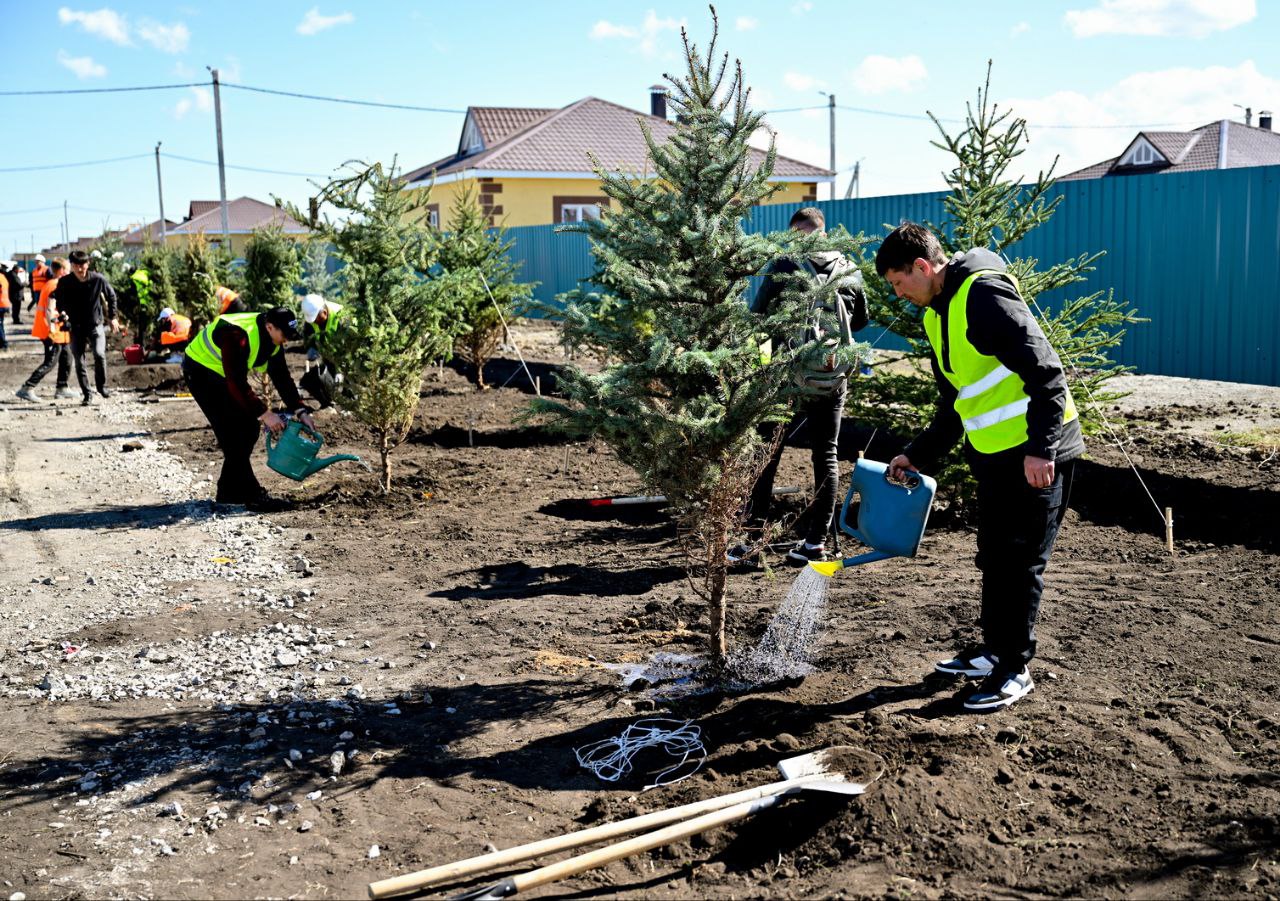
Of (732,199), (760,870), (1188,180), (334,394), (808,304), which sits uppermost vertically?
(1188,180)

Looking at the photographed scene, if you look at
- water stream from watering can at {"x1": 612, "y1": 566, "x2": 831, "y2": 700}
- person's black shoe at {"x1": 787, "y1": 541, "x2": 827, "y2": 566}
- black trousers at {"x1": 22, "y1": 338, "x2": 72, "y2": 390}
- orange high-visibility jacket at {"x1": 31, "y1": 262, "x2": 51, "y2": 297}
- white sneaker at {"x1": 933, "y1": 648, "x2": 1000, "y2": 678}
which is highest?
orange high-visibility jacket at {"x1": 31, "y1": 262, "x2": 51, "y2": 297}

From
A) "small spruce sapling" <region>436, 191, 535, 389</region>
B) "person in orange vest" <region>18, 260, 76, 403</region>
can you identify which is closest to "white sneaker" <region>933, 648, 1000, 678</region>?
"small spruce sapling" <region>436, 191, 535, 389</region>

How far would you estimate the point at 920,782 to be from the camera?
360cm

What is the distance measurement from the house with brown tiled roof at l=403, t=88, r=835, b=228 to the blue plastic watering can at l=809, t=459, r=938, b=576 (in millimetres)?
25034

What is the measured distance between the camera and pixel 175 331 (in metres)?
15.2

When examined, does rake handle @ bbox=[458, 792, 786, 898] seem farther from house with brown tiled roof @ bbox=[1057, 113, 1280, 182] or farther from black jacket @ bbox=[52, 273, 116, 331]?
house with brown tiled roof @ bbox=[1057, 113, 1280, 182]

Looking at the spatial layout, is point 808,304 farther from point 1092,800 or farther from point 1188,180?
point 1188,180

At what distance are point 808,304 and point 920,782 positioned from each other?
1948mm

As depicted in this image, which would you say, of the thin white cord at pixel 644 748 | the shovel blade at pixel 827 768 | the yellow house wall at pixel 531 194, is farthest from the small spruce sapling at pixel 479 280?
the yellow house wall at pixel 531 194

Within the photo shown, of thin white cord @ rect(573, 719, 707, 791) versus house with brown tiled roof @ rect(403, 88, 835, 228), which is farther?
house with brown tiled roof @ rect(403, 88, 835, 228)

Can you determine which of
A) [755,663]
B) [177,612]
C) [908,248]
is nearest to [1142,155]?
[908,248]

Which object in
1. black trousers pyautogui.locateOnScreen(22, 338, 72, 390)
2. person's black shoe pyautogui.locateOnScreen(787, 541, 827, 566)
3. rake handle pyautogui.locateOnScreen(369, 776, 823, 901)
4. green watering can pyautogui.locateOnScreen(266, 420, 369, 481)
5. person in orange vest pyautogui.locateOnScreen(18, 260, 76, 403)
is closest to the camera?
rake handle pyautogui.locateOnScreen(369, 776, 823, 901)

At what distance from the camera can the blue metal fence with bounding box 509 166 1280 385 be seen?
11.0m

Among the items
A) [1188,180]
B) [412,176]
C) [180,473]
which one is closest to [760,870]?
[180,473]
